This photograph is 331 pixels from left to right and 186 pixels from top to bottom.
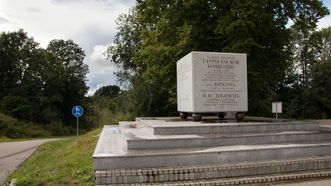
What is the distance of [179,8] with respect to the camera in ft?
58.8

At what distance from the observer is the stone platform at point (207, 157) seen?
272 inches

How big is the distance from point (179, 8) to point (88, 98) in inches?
1623

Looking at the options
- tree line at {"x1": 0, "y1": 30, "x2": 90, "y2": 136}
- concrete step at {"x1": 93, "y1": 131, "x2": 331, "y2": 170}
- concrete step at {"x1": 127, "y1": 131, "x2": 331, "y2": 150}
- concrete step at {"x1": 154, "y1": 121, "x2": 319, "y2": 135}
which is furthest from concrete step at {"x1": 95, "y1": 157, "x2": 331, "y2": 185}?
tree line at {"x1": 0, "y1": 30, "x2": 90, "y2": 136}

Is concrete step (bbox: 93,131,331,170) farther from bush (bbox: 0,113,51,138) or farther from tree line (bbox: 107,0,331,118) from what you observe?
bush (bbox: 0,113,51,138)

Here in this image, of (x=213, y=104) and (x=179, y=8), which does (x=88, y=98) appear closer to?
(x=179, y=8)

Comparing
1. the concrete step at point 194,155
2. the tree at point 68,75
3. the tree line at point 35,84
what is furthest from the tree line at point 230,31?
the tree at point 68,75

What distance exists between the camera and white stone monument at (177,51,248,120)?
37.6 ft

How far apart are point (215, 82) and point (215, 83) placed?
0.11ft

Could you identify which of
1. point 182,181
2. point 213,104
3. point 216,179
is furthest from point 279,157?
point 213,104

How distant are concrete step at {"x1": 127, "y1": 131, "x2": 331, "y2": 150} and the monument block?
8.48 ft

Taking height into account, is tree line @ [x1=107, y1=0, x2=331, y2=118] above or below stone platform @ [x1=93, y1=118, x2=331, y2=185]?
above

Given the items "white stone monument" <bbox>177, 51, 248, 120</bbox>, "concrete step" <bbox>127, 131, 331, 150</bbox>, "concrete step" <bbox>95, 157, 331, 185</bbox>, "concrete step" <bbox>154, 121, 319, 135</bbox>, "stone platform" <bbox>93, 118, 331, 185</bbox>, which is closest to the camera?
"concrete step" <bbox>95, 157, 331, 185</bbox>

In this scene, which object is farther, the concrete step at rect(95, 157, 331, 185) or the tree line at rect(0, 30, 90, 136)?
the tree line at rect(0, 30, 90, 136)

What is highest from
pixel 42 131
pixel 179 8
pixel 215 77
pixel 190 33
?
pixel 179 8
